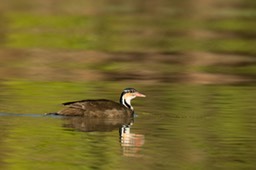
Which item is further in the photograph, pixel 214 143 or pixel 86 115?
pixel 86 115

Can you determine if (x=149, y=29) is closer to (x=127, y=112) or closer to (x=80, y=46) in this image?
(x=80, y=46)

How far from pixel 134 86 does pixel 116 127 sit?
7289 mm

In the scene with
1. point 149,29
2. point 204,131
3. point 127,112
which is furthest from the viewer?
point 149,29

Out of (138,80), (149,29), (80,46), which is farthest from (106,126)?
(149,29)

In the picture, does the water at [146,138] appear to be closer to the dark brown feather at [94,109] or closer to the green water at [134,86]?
the green water at [134,86]

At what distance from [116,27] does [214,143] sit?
34.8 meters

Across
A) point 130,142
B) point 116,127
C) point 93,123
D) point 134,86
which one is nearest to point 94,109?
point 93,123

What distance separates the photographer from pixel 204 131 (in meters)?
22.1

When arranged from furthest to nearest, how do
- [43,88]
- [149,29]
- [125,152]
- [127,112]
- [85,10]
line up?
[85,10], [149,29], [43,88], [127,112], [125,152]

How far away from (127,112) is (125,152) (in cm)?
429

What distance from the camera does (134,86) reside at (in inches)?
1187

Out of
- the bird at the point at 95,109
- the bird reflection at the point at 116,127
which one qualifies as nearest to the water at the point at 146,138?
the bird reflection at the point at 116,127

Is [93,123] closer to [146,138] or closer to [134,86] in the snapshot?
[146,138]

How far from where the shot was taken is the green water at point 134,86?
1933 cm
